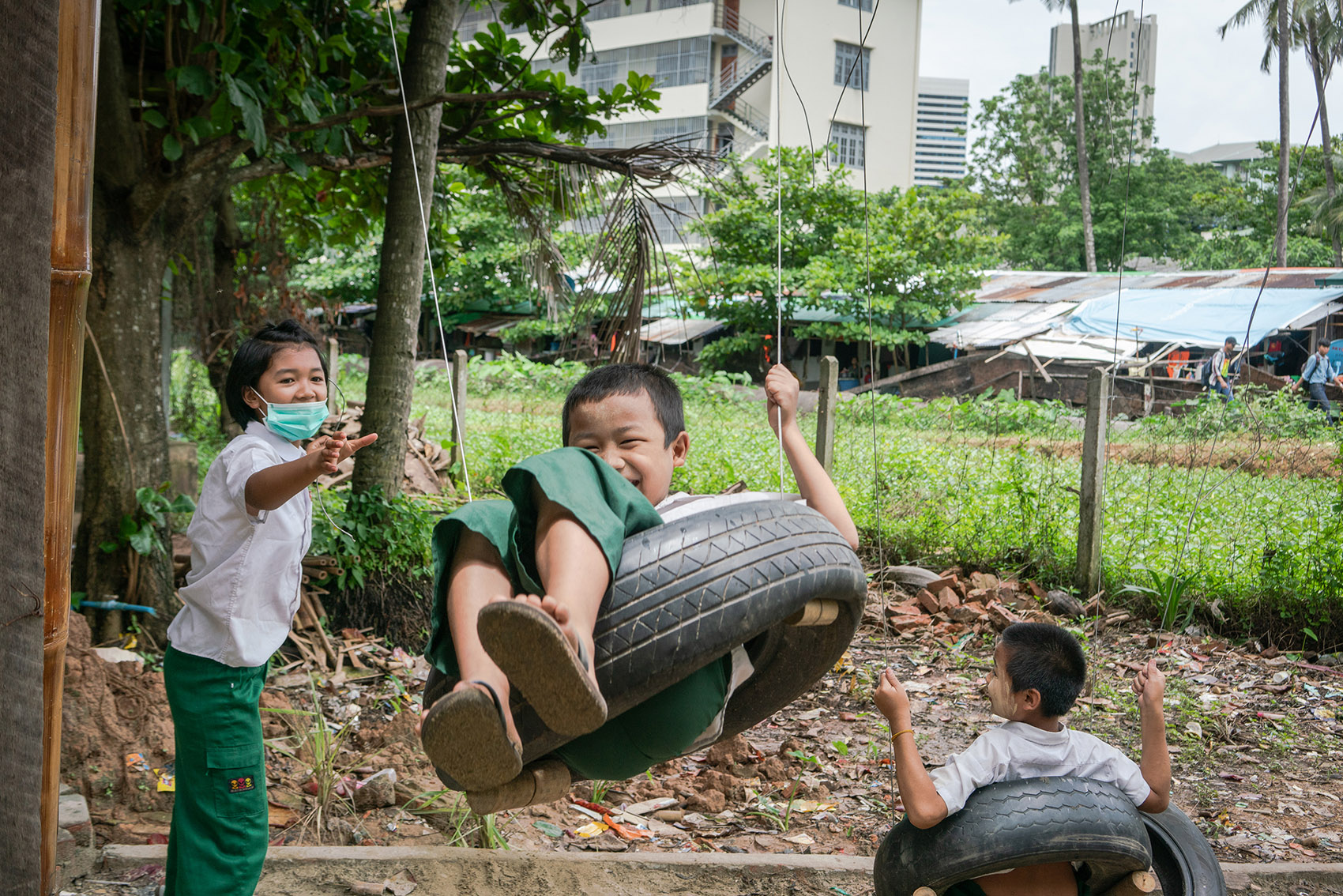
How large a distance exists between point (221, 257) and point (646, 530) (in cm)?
730

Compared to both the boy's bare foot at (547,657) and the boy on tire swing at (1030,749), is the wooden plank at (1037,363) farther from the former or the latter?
the boy's bare foot at (547,657)

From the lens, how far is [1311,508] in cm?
591

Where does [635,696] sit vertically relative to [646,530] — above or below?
below

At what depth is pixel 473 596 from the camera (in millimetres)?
1763

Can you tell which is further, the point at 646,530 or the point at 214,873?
the point at 214,873

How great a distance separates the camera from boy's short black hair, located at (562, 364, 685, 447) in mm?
2121

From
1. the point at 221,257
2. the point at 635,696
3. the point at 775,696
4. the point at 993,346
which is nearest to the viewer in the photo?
the point at 635,696

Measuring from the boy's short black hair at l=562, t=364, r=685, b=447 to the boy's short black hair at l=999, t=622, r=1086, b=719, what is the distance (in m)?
1.03

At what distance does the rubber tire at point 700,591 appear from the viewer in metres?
1.69

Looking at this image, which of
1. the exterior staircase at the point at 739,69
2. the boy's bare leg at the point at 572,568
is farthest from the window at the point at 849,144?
the boy's bare leg at the point at 572,568

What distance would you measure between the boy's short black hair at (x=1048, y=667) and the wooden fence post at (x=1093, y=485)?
334 cm

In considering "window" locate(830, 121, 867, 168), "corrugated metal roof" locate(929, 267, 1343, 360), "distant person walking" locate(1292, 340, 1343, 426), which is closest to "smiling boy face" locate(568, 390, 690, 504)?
"distant person walking" locate(1292, 340, 1343, 426)

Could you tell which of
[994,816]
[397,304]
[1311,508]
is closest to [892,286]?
[1311,508]

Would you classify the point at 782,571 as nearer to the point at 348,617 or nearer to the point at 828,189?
the point at 348,617
